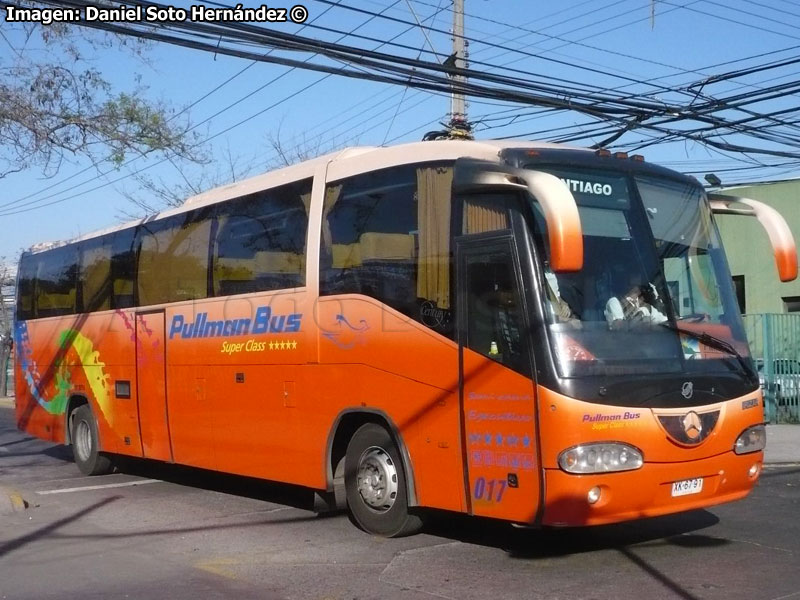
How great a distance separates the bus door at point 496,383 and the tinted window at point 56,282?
9.08m

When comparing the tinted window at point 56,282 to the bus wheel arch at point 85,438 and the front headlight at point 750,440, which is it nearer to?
the bus wheel arch at point 85,438

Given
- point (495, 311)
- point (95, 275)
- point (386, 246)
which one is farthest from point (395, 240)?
point (95, 275)

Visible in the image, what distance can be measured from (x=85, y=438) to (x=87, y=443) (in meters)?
0.12

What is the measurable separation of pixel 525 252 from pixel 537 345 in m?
0.74

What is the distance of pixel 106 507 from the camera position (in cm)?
1159

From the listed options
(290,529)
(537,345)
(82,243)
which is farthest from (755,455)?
(82,243)

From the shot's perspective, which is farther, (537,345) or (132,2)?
(132,2)

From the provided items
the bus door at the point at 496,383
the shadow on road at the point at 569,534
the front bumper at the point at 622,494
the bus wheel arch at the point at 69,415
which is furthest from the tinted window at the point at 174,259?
the front bumper at the point at 622,494

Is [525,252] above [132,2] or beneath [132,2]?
beneath

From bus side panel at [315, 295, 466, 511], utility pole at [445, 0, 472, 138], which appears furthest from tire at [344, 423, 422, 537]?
utility pole at [445, 0, 472, 138]

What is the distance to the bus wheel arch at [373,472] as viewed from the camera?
8.88m

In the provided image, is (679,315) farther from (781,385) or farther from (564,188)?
(781,385)

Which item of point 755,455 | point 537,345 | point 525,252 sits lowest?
point 755,455

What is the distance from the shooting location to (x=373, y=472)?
363 inches
